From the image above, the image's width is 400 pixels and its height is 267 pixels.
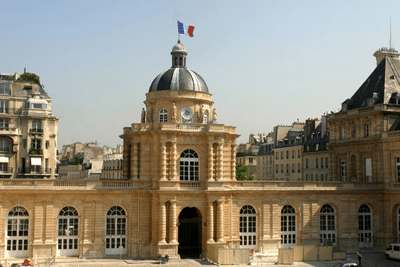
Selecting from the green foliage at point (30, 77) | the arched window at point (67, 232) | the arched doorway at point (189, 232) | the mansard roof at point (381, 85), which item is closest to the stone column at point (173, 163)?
the arched doorway at point (189, 232)

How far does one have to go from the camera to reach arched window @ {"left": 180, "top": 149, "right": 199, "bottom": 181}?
145 feet

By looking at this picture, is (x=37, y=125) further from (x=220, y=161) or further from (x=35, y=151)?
(x=220, y=161)

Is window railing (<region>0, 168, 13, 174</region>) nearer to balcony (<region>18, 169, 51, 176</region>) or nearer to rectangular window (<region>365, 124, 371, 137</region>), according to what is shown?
balcony (<region>18, 169, 51, 176</region>)

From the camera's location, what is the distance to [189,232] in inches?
1860

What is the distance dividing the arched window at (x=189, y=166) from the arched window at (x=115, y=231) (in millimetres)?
6050

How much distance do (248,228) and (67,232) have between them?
50.6 ft

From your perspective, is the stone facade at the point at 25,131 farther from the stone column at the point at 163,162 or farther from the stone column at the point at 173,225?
the stone column at the point at 173,225

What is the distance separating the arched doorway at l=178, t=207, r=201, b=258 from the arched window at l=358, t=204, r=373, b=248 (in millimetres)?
14896

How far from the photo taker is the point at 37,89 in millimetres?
59938

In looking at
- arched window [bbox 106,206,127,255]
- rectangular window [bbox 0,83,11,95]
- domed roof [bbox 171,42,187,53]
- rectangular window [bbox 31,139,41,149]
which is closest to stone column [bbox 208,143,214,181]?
arched window [bbox 106,206,127,255]

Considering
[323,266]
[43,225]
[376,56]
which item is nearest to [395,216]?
[323,266]

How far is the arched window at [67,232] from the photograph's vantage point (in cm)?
4250

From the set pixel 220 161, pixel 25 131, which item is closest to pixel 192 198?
pixel 220 161

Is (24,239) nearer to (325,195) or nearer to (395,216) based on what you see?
(325,195)
